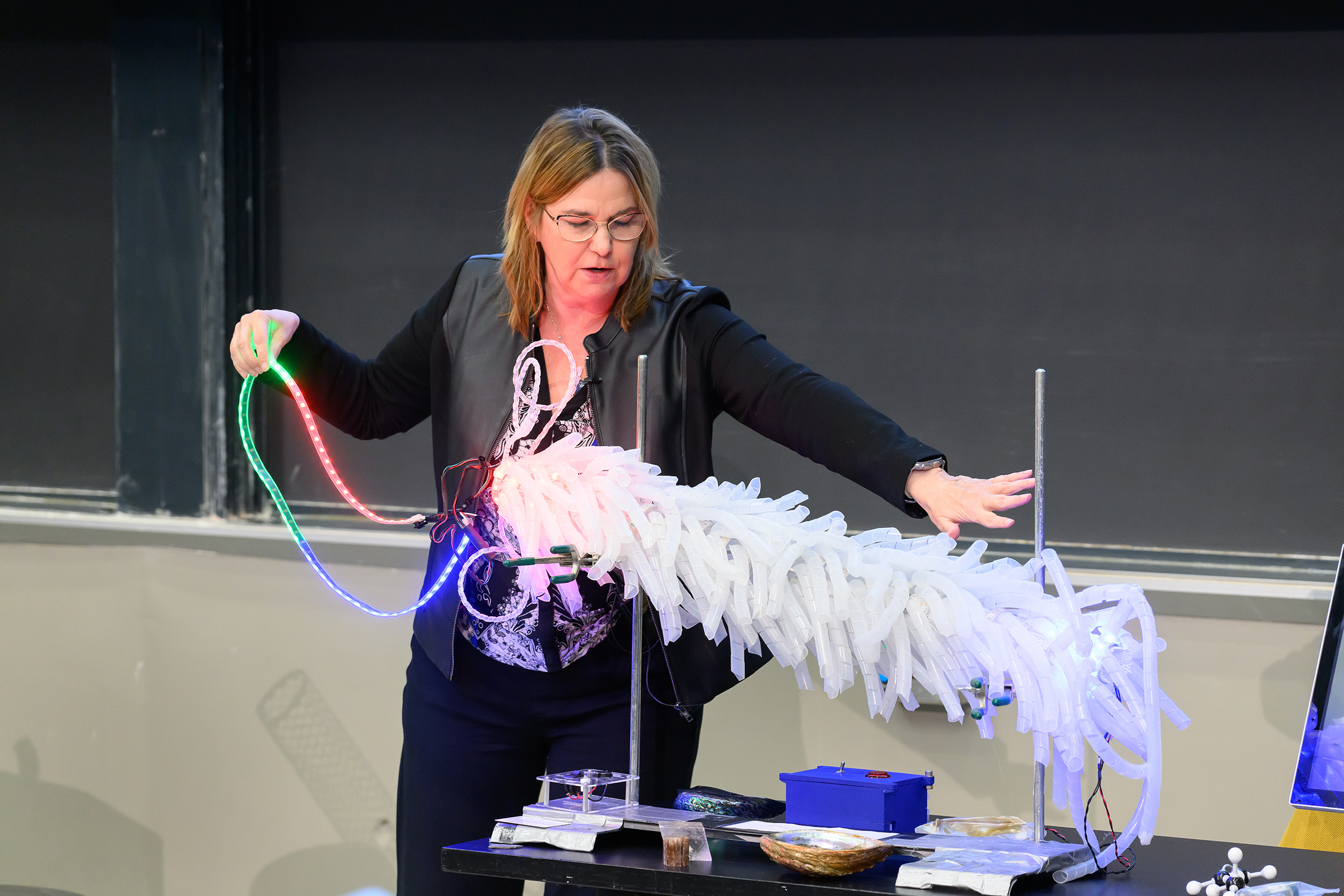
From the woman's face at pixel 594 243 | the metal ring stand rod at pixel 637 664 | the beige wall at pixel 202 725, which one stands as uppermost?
the woman's face at pixel 594 243

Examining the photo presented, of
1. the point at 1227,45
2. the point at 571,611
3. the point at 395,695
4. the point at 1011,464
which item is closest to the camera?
the point at 571,611

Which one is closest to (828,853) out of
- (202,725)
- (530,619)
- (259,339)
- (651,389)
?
(530,619)

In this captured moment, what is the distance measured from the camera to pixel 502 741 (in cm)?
179

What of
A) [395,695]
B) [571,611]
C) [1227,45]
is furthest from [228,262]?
A: [1227,45]

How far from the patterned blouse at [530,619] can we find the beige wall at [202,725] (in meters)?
1.06

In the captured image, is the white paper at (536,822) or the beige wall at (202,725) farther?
the beige wall at (202,725)

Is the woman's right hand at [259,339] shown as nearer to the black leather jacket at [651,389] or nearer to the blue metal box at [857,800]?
the black leather jacket at [651,389]

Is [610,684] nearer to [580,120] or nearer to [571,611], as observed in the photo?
[571,611]

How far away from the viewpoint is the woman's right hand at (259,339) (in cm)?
187

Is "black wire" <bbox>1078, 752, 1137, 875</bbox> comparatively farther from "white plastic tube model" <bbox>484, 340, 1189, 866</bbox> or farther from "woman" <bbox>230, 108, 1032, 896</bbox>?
"woman" <bbox>230, 108, 1032, 896</bbox>

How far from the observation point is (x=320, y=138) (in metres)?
3.20

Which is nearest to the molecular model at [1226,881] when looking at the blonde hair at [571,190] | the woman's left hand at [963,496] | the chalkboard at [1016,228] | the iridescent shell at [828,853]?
the iridescent shell at [828,853]

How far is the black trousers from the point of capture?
177 cm

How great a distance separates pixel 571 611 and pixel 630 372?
34 cm
